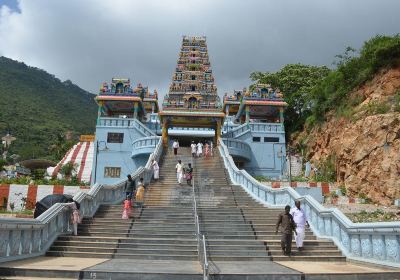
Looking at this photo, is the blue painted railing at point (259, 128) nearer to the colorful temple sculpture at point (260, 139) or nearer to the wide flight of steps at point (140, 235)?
the colorful temple sculpture at point (260, 139)

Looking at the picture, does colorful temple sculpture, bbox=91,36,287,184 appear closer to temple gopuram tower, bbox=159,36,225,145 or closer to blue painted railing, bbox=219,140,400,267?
temple gopuram tower, bbox=159,36,225,145

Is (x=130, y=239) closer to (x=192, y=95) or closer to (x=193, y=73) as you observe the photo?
(x=192, y=95)

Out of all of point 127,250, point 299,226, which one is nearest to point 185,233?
point 127,250

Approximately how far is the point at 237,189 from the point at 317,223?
7.06 meters

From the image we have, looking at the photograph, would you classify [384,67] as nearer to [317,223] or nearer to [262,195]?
[262,195]

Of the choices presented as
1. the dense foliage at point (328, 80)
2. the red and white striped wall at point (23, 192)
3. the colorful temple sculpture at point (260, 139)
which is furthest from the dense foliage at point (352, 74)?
the red and white striped wall at point (23, 192)

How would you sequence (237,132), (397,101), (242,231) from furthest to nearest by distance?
(237,132) → (397,101) → (242,231)

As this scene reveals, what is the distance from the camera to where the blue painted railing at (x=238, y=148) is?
30766mm

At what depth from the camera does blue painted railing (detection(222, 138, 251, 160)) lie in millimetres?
30766

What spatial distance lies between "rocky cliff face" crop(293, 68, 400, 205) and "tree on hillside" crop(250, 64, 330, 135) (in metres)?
12.2

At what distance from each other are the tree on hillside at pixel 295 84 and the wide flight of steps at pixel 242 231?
2338cm

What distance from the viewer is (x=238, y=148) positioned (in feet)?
104

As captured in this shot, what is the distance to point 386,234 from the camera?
9125 millimetres

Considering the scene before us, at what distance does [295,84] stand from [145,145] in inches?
897
